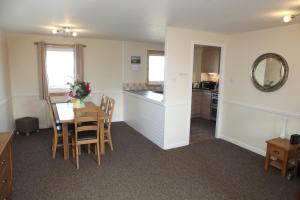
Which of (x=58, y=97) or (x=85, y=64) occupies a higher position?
(x=85, y=64)

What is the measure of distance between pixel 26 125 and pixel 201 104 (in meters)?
4.88

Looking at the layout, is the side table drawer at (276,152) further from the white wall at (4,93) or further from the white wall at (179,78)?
the white wall at (4,93)

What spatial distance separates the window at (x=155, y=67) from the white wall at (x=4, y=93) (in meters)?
3.60

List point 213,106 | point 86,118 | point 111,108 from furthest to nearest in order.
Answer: point 213,106 < point 111,108 < point 86,118

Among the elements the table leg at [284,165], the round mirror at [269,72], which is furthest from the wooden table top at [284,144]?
the round mirror at [269,72]

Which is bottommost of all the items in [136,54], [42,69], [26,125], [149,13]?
[26,125]

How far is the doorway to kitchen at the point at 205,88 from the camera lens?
19.9ft

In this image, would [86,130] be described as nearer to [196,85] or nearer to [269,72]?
[269,72]

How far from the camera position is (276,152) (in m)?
3.10

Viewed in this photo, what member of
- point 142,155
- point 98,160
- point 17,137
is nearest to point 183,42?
point 142,155

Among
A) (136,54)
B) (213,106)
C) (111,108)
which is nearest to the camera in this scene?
(111,108)

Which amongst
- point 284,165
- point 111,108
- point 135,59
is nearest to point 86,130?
point 111,108

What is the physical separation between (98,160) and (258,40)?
353 cm

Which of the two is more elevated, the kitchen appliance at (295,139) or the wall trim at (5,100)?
the wall trim at (5,100)
